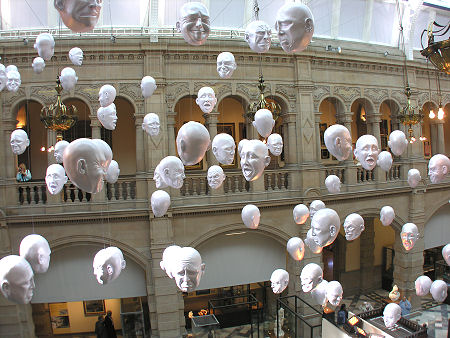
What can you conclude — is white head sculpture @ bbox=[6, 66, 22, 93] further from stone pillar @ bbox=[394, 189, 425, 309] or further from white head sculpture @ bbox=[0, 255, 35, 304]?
stone pillar @ bbox=[394, 189, 425, 309]

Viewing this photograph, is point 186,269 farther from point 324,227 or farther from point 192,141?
point 324,227

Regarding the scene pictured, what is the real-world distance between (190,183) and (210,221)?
1268 millimetres

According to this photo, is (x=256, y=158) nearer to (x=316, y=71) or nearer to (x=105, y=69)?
(x=105, y=69)

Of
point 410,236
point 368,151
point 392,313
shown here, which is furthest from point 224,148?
point 392,313

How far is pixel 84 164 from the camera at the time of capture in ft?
13.3

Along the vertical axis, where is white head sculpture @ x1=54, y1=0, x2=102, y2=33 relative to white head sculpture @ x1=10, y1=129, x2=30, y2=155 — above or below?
above

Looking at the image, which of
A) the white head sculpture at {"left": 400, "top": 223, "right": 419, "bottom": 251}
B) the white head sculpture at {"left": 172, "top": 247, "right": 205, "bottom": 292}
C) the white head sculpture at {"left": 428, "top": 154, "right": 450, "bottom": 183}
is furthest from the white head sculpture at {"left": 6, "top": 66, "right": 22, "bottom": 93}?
the white head sculpture at {"left": 400, "top": 223, "right": 419, "bottom": 251}

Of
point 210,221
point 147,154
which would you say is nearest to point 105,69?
point 147,154

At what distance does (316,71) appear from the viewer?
40.4 ft

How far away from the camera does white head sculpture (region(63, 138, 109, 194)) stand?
4023 millimetres

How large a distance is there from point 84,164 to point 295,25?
9.17ft

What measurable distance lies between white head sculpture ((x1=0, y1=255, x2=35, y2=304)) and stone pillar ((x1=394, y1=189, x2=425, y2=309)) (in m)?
13.0

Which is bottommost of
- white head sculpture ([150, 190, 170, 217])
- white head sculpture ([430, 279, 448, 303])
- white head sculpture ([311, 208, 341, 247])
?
white head sculpture ([430, 279, 448, 303])

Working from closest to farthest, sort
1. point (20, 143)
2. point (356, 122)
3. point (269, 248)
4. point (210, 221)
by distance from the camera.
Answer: point (20, 143) → point (210, 221) → point (269, 248) → point (356, 122)
